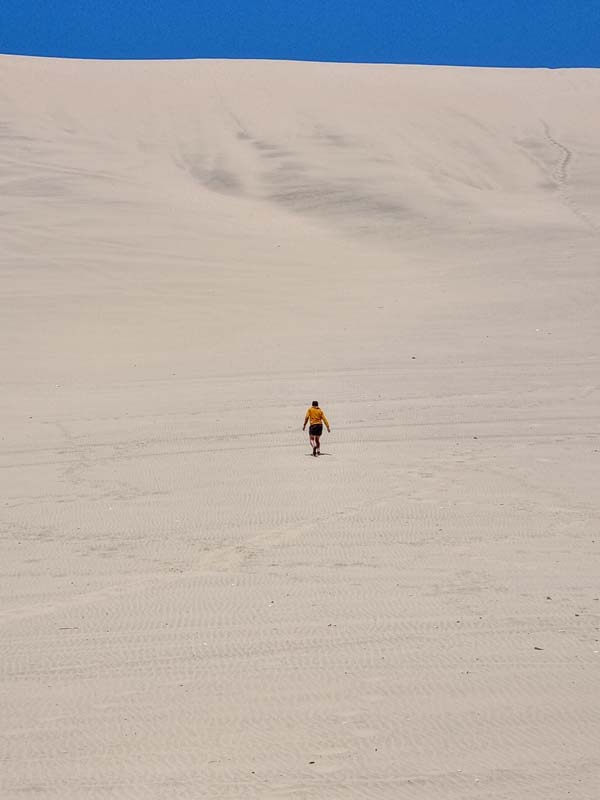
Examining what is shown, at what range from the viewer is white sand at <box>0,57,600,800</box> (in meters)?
5.47

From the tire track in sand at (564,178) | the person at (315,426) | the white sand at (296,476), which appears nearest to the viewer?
the white sand at (296,476)

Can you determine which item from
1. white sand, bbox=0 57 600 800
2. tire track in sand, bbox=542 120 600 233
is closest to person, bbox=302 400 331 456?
white sand, bbox=0 57 600 800

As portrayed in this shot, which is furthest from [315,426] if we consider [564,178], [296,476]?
[564,178]

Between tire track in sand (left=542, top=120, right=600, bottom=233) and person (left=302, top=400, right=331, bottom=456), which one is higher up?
tire track in sand (left=542, top=120, right=600, bottom=233)

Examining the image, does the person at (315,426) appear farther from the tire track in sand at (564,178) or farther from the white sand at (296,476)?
the tire track in sand at (564,178)

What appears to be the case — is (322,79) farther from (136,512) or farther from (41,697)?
(41,697)

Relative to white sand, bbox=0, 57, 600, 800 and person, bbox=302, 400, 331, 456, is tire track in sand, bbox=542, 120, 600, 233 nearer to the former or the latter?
white sand, bbox=0, 57, 600, 800

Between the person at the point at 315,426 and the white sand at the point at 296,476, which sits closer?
the white sand at the point at 296,476

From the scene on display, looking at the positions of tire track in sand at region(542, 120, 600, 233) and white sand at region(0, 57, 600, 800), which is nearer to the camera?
white sand at region(0, 57, 600, 800)

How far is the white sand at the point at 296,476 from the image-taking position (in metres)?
5.47

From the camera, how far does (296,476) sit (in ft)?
38.2

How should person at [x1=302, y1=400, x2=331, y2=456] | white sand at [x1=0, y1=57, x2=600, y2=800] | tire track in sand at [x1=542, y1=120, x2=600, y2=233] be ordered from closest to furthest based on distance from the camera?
white sand at [x1=0, y1=57, x2=600, y2=800]
person at [x1=302, y1=400, x2=331, y2=456]
tire track in sand at [x1=542, y1=120, x2=600, y2=233]

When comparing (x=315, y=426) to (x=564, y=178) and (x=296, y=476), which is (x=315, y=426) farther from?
(x=564, y=178)

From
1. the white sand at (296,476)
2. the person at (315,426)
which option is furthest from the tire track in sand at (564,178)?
the person at (315,426)
